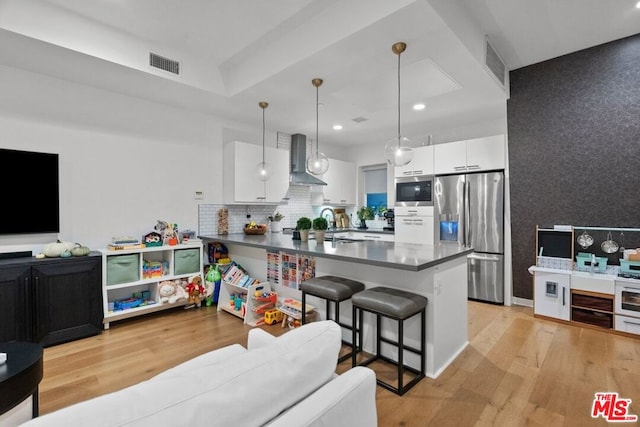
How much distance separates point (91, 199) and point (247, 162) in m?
1.90

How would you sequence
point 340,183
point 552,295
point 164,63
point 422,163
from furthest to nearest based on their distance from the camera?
point 340,183
point 422,163
point 552,295
point 164,63

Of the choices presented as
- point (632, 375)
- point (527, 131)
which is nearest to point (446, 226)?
point (527, 131)

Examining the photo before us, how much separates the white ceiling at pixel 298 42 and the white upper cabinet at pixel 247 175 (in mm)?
773

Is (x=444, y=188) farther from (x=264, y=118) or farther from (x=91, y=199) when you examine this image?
(x=91, y=199)

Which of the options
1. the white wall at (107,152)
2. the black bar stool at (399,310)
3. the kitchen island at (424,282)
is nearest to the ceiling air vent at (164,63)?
the white wall at (107,152)

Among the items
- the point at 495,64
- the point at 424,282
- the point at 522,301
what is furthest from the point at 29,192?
the point at 522,301

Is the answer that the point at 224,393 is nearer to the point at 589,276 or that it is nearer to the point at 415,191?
the point at 589,276

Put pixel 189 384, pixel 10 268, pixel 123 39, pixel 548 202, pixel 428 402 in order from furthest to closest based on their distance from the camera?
1. pixel 548 202
2. pixel 123 39
3. pixel 10 268
4. pixel 428 402
5. pixel 189 384

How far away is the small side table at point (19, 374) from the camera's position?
1.36m

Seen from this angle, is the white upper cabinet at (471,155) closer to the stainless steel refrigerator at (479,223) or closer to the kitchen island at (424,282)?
the stainless steel refrigerator at (479,223)

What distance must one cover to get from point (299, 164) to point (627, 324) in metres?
4.44

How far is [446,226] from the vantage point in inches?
177

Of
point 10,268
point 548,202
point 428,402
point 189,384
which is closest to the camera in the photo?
point 189,384

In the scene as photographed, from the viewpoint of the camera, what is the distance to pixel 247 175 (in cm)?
445
